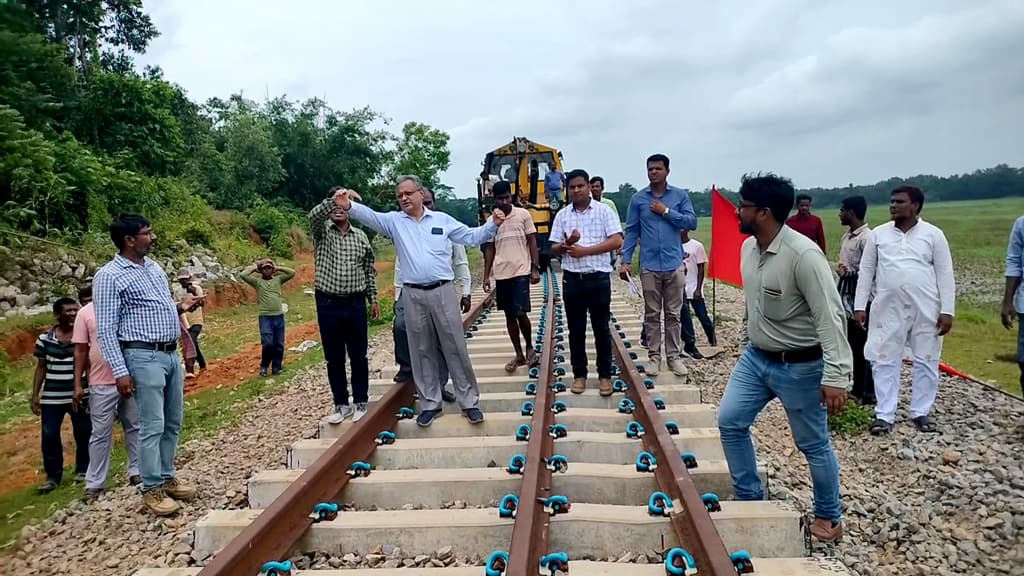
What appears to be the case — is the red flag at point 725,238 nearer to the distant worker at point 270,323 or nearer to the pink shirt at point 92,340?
the distant worker at point 270,323

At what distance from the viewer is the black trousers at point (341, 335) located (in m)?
4.84

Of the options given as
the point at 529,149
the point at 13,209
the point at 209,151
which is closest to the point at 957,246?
the point at 529,149

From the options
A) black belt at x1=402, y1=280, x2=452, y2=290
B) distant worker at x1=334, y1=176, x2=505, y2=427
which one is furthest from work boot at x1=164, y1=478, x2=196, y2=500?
black belt at x1=402, y1=280, x2=452, y2=290

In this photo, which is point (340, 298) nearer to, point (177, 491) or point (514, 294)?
point (177, 491)

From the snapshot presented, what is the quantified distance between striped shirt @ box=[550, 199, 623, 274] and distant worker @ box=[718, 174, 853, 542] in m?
1.99

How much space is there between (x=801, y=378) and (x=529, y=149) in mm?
15480

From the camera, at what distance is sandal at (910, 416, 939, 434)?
4816mm

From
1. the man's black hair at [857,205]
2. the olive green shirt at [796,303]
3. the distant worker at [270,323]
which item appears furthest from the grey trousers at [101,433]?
the man's black hair at [857,205]

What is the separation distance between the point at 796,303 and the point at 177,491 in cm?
376

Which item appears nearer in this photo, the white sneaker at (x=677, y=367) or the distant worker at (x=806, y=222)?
the white sneaker at (x=677, y=367)

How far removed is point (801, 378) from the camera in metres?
3.13

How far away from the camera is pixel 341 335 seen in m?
4.93

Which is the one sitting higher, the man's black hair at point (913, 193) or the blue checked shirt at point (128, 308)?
the man's black hair at point (913, 193)

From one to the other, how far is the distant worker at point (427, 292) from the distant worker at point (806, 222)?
Answer: 3.75 m
